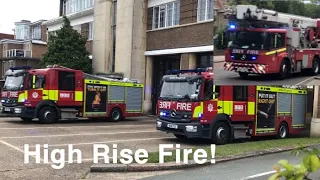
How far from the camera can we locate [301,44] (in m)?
1.77

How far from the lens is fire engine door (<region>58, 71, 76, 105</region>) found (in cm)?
1998

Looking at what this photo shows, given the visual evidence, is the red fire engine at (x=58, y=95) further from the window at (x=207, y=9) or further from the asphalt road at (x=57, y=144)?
the window at (x=207, y=9)

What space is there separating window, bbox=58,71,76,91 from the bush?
1925 centimetres

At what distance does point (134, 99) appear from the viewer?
23.5 metres

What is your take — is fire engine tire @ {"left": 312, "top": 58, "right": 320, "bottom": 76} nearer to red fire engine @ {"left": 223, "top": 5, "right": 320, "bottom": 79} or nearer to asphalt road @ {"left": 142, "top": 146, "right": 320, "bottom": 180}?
red fire engine @ {"left": 223, "top": 5, "right": 320, "bottom": 79}

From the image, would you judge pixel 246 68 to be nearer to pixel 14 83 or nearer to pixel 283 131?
pixel 283 131

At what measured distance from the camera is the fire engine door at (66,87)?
1998 cm

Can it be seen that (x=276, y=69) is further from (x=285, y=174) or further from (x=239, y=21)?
(x=285, y=174)

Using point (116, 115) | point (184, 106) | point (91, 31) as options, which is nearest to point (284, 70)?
point (184, 106)

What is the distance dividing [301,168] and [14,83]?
65.9ft

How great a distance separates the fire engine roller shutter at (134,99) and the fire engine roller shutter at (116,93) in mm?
426

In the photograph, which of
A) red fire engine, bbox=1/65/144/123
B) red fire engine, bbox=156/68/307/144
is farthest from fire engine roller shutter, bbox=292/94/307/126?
red fire engine, bbox=1/65/144/123

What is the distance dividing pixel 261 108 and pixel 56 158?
25.2 ft

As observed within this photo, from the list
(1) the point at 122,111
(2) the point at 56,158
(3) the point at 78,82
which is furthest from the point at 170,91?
(1) the point at 122,111
